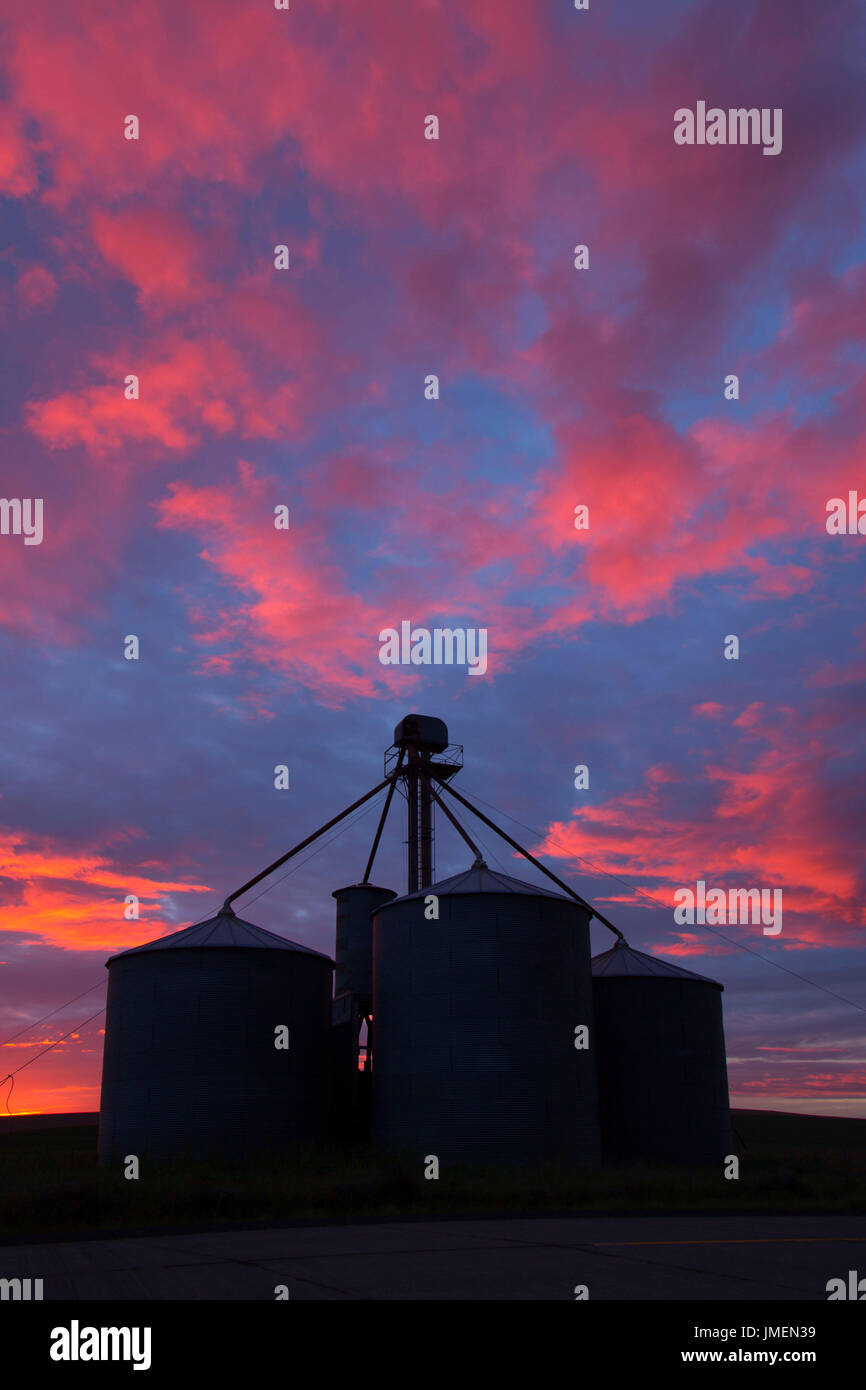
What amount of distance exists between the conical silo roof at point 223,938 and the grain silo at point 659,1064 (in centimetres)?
1237

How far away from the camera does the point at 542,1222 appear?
1823cm

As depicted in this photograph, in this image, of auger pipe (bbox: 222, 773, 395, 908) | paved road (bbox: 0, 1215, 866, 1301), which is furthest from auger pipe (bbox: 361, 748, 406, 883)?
paved road (bbox: 0, 1215, 866, 1301)

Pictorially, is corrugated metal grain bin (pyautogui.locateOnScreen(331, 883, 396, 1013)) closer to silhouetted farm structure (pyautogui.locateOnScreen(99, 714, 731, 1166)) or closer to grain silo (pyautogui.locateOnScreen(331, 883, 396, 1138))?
grain silo (pyautogui.locateOnScreen(331, 883, 396, 1138))

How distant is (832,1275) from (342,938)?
124 feet

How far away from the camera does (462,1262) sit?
41.7 feet

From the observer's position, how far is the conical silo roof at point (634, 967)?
1673 inches

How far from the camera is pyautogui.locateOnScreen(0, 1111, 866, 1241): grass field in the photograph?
1917cm

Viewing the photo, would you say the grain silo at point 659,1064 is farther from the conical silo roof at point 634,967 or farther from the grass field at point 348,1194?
the grass field at point 348,1194

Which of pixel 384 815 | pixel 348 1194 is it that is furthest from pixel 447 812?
pixel 348 1194

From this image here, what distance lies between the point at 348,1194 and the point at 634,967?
24.1m

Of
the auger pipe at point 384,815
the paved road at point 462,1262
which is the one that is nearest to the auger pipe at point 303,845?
the auger pipe at point 384,815

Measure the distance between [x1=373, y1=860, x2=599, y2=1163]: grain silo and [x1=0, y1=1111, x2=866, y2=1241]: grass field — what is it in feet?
5.53

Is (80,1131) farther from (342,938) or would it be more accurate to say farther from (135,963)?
(135,963)
